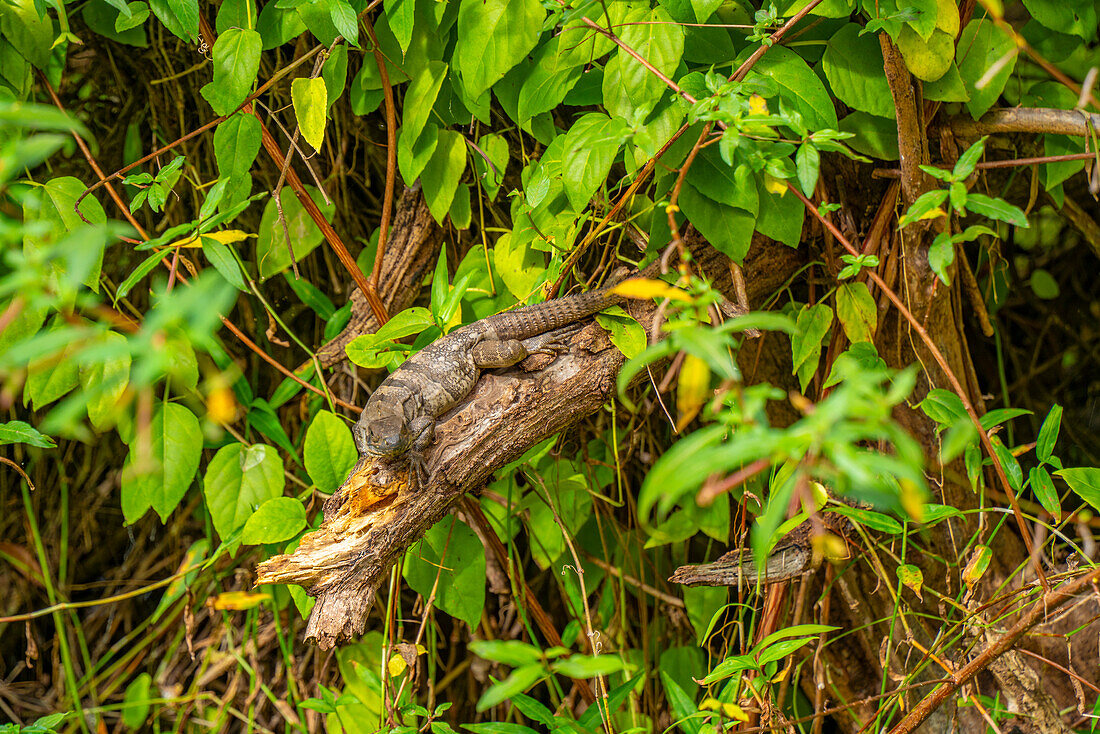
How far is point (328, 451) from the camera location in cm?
189

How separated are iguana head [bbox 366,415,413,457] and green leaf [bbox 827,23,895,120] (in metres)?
1.20

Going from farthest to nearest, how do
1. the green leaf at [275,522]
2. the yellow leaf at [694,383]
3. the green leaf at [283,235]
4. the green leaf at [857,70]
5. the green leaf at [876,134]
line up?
1. the green leaf at [283,235]
2. the green leaf at [275,522]
3. the green leaf at [876,134]
4. the green leaf at [857,70]
5. the yellow leaf at [694,383]

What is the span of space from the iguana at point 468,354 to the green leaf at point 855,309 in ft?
1.47

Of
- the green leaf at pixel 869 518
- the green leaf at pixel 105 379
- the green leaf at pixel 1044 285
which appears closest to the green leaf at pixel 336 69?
the green leaf at pixel 105 379

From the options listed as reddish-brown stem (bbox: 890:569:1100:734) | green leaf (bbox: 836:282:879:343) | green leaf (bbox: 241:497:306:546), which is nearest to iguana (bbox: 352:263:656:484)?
green leaf (bbox: 241:497:306:546)

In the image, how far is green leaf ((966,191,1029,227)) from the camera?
1166mm

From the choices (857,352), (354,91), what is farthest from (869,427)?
(354,91)

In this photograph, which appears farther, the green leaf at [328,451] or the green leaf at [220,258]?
the green leaf at [328,451]

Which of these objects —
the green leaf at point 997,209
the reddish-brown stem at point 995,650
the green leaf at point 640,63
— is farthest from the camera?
the green leaf at point 640,63

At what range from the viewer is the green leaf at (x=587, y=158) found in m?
1.48

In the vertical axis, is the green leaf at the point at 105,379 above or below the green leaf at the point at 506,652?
above

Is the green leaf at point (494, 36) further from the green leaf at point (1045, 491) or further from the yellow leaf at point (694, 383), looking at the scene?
the green leaf at point (1045, 491)

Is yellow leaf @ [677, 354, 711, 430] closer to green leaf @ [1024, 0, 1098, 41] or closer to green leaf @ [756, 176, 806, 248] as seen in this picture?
green leaf @ [756, 176, 806, 248]

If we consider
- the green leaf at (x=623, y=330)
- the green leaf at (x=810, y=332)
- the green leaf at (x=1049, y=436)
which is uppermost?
the green leaf at (x=623, y=330)
